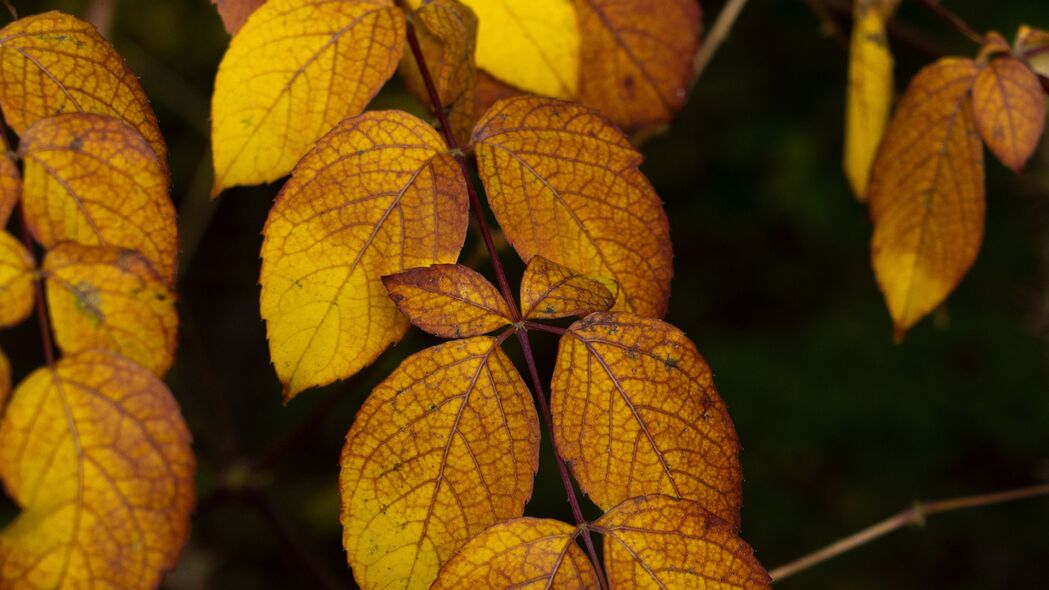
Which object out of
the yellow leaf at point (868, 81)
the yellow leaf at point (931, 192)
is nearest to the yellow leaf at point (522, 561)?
the yellow leaf at point (931, 192)

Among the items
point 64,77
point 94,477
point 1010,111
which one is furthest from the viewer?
point 1010,111

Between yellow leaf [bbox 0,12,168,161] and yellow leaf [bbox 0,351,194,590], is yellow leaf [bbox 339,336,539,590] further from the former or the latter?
yellow leaf [bbox 0,12,168,161]

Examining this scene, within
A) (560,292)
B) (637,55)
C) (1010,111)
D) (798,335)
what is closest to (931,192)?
(1010,111)

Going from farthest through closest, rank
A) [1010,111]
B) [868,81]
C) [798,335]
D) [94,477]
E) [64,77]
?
[798,335] < [868,81] < [1010,111] < [64,77] < [94,477]

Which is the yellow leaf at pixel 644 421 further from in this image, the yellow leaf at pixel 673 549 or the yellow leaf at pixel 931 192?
the yellow leaf at pixel 931 192

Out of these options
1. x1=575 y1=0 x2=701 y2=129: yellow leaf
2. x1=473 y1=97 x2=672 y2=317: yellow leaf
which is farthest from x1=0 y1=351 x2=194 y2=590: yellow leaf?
x1=575 y1=0 x2=701 y2=129: yellow leaf

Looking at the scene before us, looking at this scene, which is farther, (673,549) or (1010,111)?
(1010,111)

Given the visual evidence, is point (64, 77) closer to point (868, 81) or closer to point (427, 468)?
point (427, 468)
